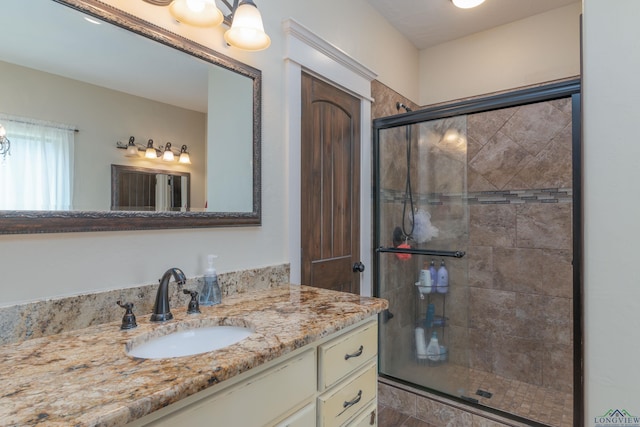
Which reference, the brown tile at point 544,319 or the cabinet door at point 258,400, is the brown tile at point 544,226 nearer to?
the brown tile at point 544,319

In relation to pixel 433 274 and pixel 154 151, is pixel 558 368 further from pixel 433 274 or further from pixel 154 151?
pixel 154 151

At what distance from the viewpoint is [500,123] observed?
2.61 meters

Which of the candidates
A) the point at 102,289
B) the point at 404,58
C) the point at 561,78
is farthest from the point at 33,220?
the point at 561,78

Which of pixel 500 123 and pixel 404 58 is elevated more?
pixel 404 58

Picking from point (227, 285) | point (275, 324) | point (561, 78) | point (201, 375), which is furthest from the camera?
point (561, 78)

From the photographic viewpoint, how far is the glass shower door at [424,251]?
2193 millimetres

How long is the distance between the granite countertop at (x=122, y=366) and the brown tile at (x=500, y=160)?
6.51ft

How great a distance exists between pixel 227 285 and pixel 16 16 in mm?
1074

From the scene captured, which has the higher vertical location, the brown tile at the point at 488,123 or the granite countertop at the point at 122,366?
the brown tile at the point at 488,123

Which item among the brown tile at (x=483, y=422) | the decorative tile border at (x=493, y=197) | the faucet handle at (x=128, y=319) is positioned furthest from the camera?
the decorative tile border at (x=493, y=197)

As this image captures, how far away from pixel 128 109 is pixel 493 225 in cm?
259

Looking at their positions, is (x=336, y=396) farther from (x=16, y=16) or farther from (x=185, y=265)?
(x=16, y=16)

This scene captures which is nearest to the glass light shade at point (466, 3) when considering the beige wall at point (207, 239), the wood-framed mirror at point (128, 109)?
the beige wall at point (207, 239)

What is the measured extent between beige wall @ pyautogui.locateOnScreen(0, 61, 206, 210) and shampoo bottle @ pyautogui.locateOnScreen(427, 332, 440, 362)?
77.8 inches
